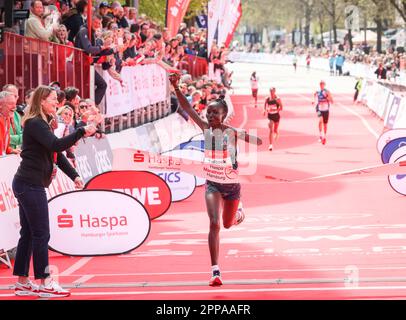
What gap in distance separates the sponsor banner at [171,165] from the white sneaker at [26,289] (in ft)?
7.42

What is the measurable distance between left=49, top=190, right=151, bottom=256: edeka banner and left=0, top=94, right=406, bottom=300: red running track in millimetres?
202

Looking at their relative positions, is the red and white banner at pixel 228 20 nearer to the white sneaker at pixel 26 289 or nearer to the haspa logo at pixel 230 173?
the haspa logo at pixel 230 173

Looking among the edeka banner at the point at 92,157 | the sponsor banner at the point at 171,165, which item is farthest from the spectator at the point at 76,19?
the sponsor banner at the point at 171,165

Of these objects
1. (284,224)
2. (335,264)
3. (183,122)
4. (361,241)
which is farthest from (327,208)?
(183,122)

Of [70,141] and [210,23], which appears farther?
[210,23]

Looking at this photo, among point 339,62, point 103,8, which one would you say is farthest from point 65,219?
point 339,62

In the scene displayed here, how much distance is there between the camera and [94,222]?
15023mm

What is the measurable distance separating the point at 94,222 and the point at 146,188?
3303 millimetres

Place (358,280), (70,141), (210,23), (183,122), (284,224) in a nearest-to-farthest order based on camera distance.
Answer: (70,141)
(358,280)
(284,224)
(183,122)
(210,23)

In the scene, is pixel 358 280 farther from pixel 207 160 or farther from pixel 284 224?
pixel 284 224

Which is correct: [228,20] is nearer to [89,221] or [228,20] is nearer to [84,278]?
[89,221]

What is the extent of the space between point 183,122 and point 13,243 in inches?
728

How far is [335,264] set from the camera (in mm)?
14320

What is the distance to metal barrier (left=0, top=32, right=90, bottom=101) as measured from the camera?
18.4m
